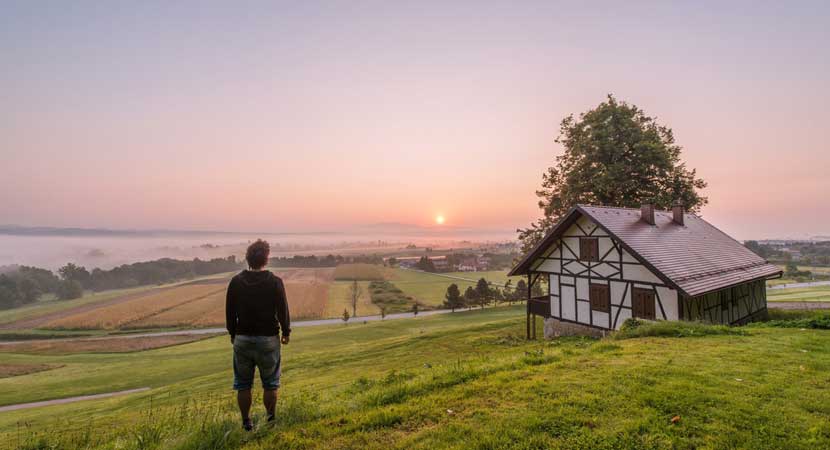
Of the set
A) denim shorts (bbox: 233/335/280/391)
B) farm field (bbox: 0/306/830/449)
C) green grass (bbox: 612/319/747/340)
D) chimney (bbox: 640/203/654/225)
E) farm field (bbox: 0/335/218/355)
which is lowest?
farm field (bbox: 0/335/218/355)

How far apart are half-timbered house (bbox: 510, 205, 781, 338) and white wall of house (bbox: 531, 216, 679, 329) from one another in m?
0.04

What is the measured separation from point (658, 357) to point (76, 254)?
23299 cm

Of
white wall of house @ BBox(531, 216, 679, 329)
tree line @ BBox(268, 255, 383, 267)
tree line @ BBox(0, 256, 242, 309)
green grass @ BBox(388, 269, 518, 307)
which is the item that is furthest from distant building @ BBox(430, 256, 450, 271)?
white wall of house @ BBox(531, 216, 679, 329)

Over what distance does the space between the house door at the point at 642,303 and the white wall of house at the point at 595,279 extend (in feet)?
0.46

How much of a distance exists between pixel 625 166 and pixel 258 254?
86.1ft

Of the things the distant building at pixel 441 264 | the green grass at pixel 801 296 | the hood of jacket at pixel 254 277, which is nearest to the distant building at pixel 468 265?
the distant building at pixel 441 264

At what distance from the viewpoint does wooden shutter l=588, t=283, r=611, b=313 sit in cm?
1630

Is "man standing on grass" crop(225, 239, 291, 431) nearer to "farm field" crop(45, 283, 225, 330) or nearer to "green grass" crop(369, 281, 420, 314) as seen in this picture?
"green grass" crop(369, 281, 420, 314)

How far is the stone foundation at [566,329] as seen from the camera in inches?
663

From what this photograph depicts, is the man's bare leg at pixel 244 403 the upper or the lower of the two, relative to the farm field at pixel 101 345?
upper

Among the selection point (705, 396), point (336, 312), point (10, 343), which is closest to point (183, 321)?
point (10, 343)

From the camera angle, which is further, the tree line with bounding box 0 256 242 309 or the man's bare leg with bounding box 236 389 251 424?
the tree line with bounding box 0 256 242 309

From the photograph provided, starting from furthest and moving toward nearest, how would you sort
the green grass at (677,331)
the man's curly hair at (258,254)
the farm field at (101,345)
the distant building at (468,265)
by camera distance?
the distant building at (468,265) < the farm field at (101,345) < the green grass at (677,331) < the man's curly hair at (258,254)

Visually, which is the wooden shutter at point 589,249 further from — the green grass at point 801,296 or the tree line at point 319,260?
the tree line at point 319,260
